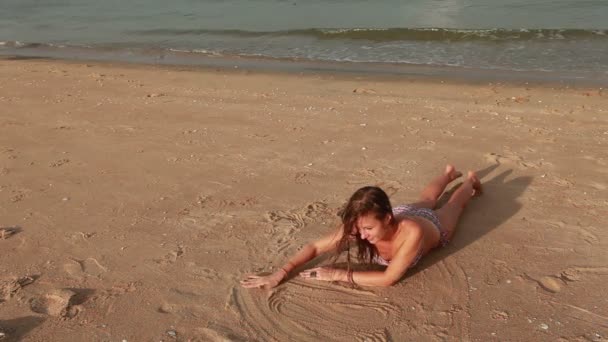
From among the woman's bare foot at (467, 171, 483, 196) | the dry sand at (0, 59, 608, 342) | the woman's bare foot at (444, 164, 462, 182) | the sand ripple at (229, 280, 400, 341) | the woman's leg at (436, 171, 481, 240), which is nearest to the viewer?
the sand ripple at (229, 280, 400, 341)

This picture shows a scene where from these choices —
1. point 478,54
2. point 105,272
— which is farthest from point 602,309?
point 478,54

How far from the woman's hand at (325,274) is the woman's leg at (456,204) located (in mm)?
837

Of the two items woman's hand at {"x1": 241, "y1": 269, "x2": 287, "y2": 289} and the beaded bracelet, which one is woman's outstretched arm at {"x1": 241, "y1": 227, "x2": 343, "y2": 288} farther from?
the beaded bracelet

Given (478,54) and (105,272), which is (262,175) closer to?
(105,272)

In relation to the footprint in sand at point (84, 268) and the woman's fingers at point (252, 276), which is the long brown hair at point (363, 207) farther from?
the footprint in sand at point (84, 268)

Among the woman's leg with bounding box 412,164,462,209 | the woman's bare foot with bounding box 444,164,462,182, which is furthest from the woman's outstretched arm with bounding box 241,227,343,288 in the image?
the woman's bare foot with bounding box 444,164,462,182

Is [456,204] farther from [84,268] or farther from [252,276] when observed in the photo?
[84,268]

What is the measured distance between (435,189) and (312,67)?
600 cm

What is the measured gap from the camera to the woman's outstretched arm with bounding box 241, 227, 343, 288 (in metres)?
3.65

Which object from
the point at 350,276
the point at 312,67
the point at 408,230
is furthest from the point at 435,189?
the point at 312,67

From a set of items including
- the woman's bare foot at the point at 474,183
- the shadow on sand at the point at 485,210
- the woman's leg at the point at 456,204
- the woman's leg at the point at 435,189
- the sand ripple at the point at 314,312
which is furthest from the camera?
the woman's bare foot at the point at 474,183

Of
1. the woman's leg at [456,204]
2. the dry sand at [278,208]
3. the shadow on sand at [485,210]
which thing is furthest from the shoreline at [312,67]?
the woman's leg at [456,204]

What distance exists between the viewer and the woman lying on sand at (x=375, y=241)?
345cm

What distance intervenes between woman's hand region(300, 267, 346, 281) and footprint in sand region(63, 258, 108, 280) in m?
1.26
